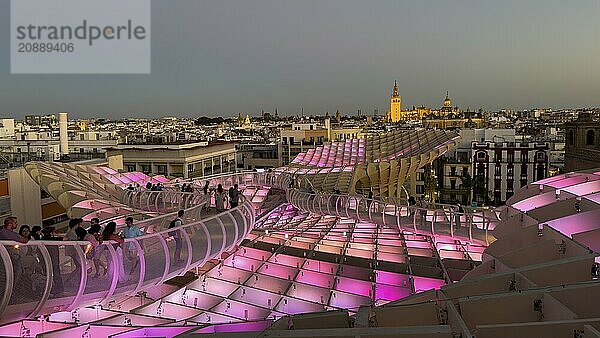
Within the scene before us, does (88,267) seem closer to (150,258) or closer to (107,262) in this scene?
(107,262)

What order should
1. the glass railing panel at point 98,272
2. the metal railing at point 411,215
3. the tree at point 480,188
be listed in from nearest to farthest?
the glass railing panel at point 98,272
the metal railing at point 411,215
the tree at point 480,188

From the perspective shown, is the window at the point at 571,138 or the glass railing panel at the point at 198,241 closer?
the glass railing panel at the point at 198,241

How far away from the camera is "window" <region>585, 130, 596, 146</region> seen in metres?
51.7

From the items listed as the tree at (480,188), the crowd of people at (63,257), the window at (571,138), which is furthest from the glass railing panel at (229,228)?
the tree at (480,188)

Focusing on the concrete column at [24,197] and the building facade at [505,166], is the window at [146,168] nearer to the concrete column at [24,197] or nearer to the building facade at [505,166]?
the concrete column at [24,197]

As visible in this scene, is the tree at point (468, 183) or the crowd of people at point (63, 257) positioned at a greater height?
the crowd of people at point (63, 257)

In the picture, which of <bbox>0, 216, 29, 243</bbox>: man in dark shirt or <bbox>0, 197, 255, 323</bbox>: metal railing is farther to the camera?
<bbox>0, 216, 29, 243</bbox>: man in dark shirt

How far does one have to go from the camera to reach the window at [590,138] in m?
51.7

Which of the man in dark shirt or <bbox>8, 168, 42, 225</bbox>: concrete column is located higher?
the man in dark shirt

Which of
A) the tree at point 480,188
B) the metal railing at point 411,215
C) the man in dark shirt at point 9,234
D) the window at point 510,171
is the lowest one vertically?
the tree at point 480,188

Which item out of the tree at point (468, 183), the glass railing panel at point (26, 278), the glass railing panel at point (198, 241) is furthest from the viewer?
the tree at point (468, 183)

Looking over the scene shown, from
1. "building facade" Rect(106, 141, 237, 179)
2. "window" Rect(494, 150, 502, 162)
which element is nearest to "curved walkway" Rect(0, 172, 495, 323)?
"building facade" Rect(106, 141, 237, 179)

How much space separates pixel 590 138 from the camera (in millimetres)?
51969

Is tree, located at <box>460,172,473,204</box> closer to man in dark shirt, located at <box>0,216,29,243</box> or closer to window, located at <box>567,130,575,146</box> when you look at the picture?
window, located at <box>567,130,575,146</box>
